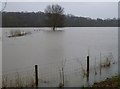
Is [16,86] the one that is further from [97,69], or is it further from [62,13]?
[62,13]

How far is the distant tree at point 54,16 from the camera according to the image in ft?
194

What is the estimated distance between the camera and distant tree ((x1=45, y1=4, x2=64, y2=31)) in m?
59.2

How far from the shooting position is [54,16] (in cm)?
5916

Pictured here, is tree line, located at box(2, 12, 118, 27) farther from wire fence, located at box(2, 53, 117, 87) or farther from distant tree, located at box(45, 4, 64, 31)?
wire fence, located at box(2, 53, 117, 87)

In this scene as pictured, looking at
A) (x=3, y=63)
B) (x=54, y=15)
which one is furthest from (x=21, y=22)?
(x=3, y=63)

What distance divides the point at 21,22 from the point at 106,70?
200 feet

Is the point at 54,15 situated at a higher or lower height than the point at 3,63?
higher

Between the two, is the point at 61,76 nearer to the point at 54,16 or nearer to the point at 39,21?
the point at 54,16

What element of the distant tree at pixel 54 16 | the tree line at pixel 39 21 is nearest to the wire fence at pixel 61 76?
Answer: the distant tree at pixel 54 16

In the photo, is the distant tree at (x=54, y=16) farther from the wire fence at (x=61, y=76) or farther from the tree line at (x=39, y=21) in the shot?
the wire fence at (x=61, y=76)

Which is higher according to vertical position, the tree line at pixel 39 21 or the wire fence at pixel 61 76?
the tree line at pixel 39 21

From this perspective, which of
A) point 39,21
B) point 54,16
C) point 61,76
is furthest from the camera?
point 39,21

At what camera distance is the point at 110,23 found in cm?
8562

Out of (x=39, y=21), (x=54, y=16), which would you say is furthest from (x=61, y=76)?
(x=39, y=21)
